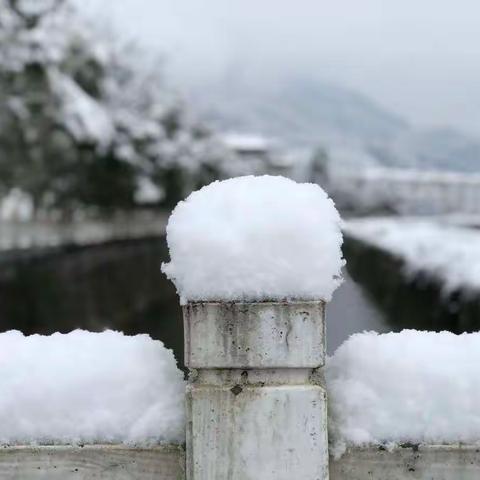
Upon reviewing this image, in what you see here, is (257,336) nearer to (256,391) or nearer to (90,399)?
(256,391)

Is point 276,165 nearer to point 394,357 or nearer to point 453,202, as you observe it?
point 453,202

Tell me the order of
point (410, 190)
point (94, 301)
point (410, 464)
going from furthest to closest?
point (410, 190)
point (94, 301)
point (410, 464)

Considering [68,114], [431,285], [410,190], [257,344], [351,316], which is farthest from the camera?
[410,190]

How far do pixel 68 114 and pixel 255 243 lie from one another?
25.1 metres

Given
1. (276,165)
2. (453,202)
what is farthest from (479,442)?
(276,165)

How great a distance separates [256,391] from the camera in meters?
2.31

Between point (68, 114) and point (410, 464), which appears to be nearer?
point (410, 464)

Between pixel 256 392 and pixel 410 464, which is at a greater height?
pixel 256 392

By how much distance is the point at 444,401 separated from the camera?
2457 millimetres

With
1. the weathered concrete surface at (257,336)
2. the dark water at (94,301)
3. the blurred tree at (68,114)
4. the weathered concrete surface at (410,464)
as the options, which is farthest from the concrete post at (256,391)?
the blurred tree at (68,114)

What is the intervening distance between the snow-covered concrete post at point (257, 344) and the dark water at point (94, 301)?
7240 mm

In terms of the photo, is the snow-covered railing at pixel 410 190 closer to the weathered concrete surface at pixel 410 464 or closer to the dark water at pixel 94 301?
the dark water at pixel 94 301

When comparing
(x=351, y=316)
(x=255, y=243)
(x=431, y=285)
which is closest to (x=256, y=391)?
(x=255, y=243)

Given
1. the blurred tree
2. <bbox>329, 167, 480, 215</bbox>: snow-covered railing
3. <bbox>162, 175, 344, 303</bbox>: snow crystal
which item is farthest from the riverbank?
<bbox>329, 167, 480, 215</bbox>: snow-covered railing
